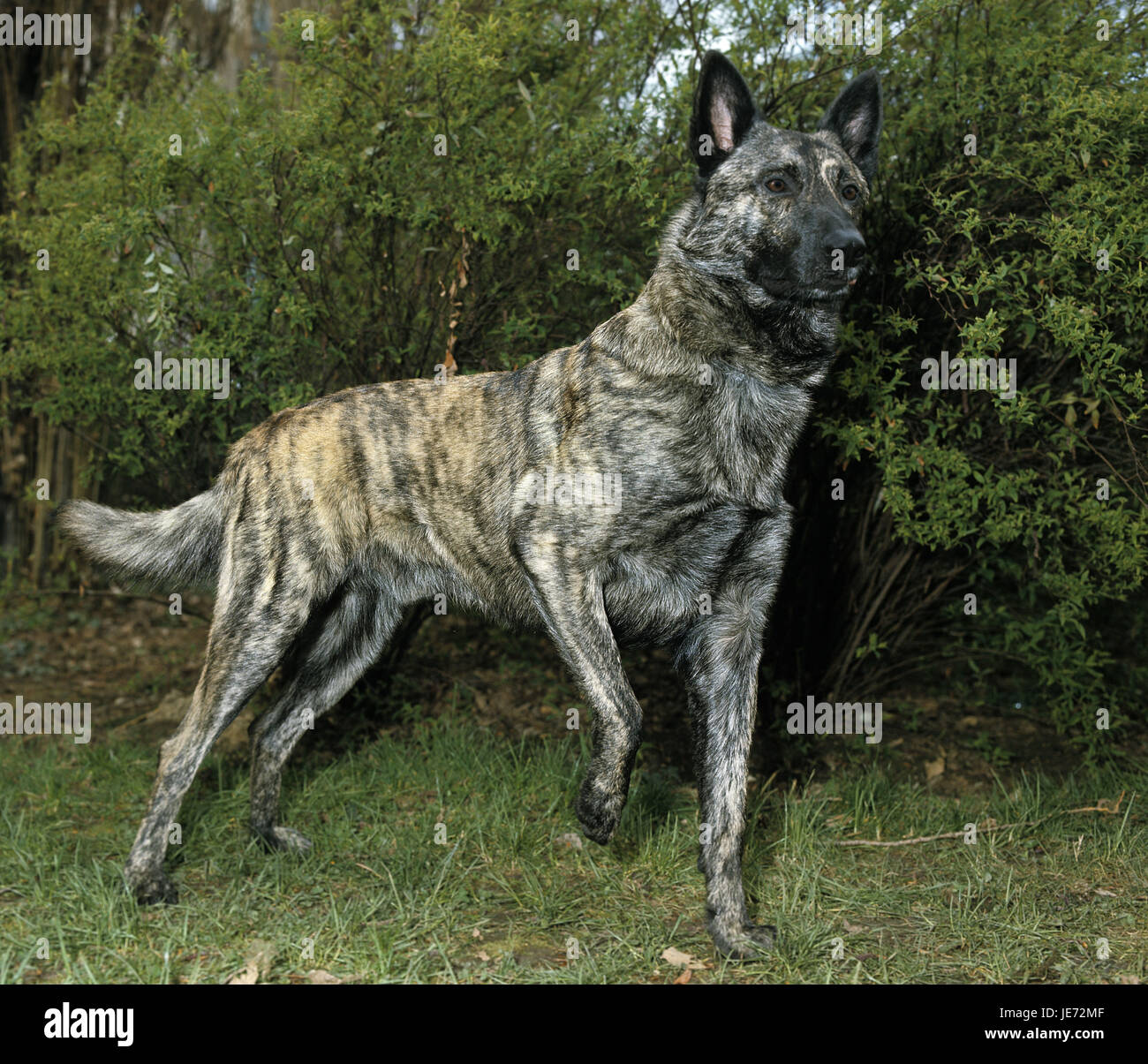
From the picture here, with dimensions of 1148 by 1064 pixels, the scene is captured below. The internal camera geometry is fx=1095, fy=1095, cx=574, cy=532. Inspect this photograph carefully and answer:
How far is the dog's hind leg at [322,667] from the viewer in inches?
182

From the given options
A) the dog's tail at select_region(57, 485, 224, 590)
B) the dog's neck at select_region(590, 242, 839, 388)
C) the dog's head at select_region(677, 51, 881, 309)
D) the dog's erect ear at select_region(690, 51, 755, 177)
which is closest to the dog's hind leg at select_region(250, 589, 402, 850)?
the dog's tail at select_region(57, 485, 224, 590)

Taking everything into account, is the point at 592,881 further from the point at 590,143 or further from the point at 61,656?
the point at 61,656

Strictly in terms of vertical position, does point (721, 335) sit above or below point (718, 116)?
below

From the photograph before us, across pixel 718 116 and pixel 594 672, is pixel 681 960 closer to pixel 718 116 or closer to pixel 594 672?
pixel 594 672

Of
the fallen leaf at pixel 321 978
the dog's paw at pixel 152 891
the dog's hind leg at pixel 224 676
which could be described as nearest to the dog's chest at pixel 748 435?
the dog's hind leg at pixel 224 676

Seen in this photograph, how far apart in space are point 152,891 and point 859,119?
3.85m

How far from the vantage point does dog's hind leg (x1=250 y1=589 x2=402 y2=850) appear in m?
4.63

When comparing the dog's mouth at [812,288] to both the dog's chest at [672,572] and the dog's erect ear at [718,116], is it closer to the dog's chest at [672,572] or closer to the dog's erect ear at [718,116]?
the dog's erect ear at [718,116]

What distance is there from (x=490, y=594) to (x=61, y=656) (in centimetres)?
445

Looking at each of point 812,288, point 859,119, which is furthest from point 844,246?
point 859,119

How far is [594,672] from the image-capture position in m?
3.70

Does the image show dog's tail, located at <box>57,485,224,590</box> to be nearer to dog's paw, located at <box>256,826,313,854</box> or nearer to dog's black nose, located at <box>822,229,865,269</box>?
dog's paw, located at <box>256,826,313,854</box>

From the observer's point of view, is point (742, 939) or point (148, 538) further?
point (148, 538)

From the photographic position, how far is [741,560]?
389 cm
